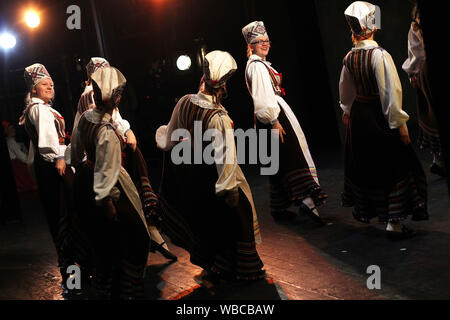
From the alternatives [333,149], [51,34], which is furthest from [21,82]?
[333,149]

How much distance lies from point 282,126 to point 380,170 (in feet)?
3.45

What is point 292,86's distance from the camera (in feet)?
31.1

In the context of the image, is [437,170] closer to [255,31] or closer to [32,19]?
[255,31]

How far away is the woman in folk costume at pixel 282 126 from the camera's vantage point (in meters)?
4.85

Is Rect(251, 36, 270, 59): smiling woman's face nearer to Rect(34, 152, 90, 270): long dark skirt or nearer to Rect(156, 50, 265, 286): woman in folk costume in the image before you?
Rect(156, 50, 265, 286): woman in folk costume

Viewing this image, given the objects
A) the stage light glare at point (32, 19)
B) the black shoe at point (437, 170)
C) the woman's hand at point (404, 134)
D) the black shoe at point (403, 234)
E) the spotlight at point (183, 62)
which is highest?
the stage light glare at point (32, 19)

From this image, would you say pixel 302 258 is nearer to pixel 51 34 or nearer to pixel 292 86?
pixel 292 86

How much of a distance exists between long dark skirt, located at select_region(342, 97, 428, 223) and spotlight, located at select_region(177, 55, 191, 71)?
545 centimetres

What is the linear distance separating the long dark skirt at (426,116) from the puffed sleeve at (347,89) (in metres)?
1.16

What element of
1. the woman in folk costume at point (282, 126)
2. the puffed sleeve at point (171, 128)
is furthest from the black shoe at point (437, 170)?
the puffed sleeve at point (171, 128)

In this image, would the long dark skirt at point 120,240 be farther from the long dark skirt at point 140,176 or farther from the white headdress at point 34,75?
the white headdress at point 34,75

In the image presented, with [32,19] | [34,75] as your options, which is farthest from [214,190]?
[32,19]

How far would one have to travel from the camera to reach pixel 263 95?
4832mm

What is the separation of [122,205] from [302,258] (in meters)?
1.42
